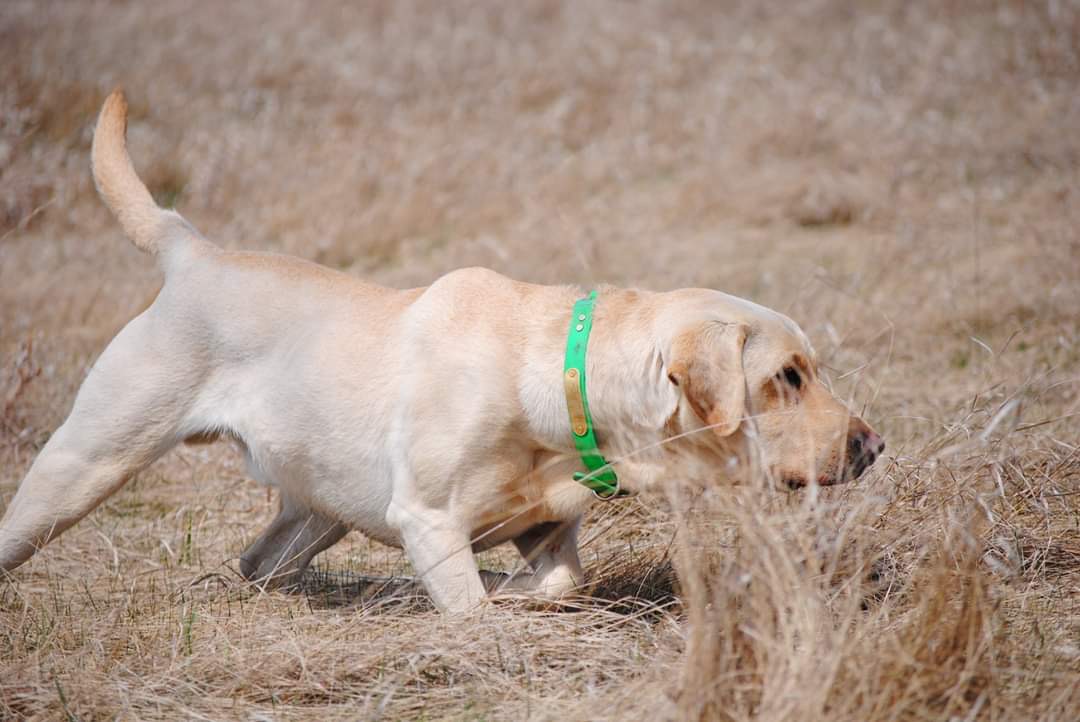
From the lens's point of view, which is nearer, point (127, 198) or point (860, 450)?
point (860, 450)

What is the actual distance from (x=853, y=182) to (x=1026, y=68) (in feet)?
12.1

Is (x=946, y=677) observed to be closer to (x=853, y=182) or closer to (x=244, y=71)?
(x=853, y=182)

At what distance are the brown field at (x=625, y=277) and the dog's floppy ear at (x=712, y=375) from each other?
0.84ft

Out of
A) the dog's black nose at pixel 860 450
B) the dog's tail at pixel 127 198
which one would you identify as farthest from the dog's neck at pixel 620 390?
the dog's tail at pixel 127 198

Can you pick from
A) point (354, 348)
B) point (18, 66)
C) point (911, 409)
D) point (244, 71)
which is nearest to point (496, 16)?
point (244, 71)

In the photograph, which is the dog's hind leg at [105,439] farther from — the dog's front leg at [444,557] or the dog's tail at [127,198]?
the dog's front leg at [444,557]

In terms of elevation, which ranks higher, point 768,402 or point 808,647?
point 768,402

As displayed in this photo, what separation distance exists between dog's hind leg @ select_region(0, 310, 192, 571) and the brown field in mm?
290

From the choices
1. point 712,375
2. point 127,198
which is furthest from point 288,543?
point 712,375

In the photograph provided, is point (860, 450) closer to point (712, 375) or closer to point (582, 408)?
point (712, 375)

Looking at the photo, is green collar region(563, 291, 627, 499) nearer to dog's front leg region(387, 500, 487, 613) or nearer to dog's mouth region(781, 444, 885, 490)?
dog's front leg region(387, 500, 487, 613)

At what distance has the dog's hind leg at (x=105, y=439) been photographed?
3.65 meters

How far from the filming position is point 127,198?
4.06m

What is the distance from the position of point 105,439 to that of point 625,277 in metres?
4.37
